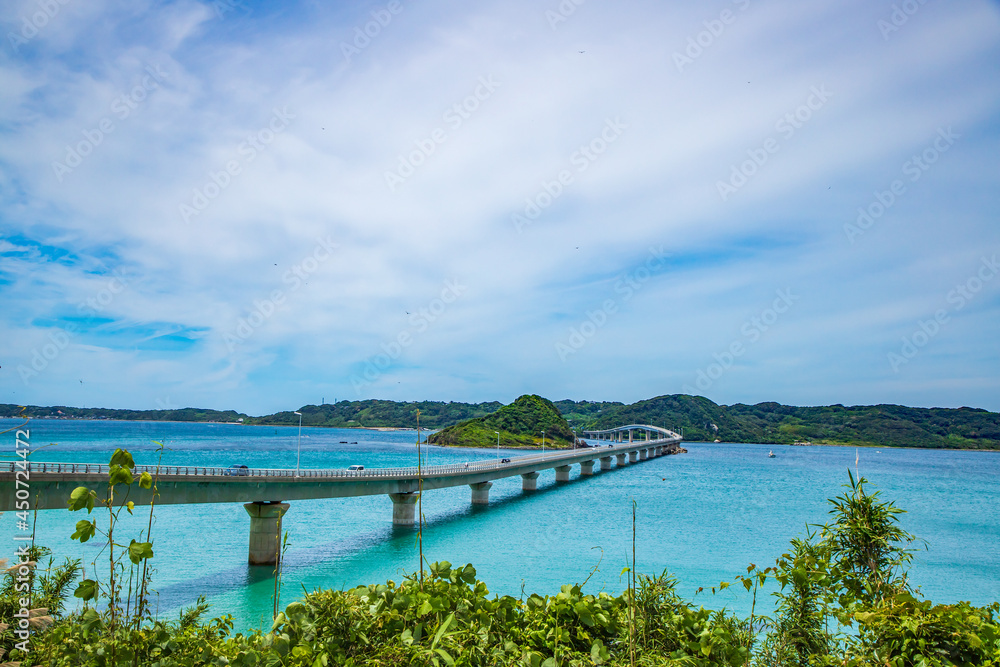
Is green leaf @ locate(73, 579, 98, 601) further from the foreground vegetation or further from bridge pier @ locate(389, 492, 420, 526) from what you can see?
bridge pier @ locate(389, 492, 420, 526)

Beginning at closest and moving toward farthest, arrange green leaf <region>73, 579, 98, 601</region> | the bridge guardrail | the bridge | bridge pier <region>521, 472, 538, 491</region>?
green leaf <region>73, 579, 98, 601</region> < the bridge < the bridge guardrail < bridge pier <region>521, 472, 538, 491</region>

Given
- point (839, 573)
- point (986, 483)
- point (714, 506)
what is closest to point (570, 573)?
point (839, 573)

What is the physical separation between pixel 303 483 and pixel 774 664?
3344cm

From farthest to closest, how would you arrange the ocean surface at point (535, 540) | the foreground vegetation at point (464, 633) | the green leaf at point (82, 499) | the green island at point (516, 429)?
the green island at point (516, 429), the ocean surface at point (535, 540), the foreground vegetation at point (464, 633), the green leaf at point (82, 499)

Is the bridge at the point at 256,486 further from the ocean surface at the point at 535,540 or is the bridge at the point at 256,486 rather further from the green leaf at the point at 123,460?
the green leaf at the point at 123,460

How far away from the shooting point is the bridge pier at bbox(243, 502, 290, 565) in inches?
1181

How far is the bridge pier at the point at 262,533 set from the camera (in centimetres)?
3000

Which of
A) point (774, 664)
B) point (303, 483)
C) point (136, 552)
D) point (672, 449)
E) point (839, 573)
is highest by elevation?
point (136, 552)

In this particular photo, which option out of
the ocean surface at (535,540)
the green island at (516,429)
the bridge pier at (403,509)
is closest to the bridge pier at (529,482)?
Result: the ocean surface at (535,540)

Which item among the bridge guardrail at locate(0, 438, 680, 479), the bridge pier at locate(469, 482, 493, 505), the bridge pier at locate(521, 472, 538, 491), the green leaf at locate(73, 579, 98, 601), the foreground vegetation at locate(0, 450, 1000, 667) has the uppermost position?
the green leaf at locate(73, 579, 98, 601)

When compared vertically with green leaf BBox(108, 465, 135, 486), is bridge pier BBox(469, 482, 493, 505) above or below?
below

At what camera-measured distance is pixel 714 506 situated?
6444 cm

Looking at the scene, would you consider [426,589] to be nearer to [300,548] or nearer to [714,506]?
[300,548]

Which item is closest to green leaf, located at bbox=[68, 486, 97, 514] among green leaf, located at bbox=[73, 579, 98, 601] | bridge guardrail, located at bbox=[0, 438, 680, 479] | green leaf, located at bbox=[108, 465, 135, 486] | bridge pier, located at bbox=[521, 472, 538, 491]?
green leaf, located at bbox=[108, 465, 135, 486]
